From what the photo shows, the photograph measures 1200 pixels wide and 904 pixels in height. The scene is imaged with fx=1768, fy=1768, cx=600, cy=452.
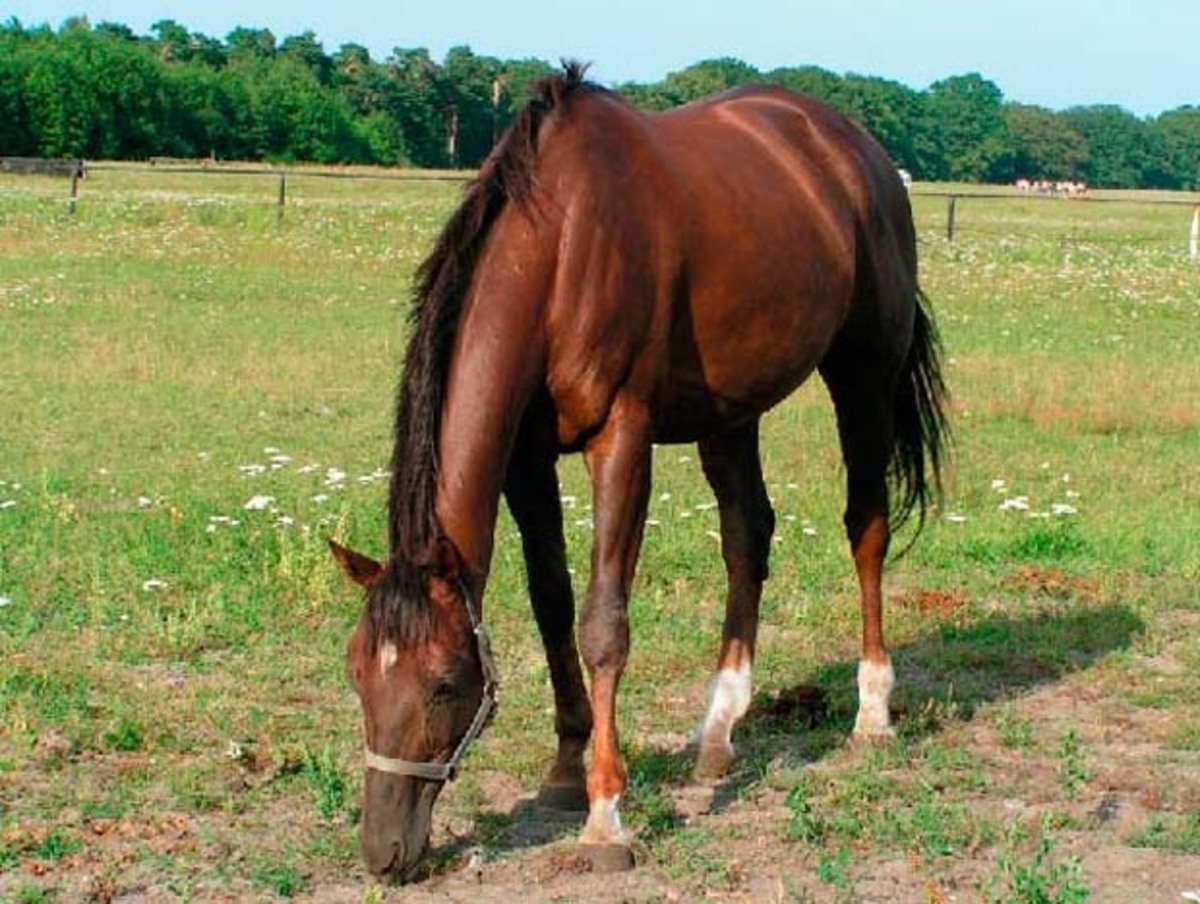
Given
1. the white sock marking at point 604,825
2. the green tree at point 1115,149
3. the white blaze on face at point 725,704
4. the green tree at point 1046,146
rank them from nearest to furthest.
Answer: the white sock marking at point 604,825 < the white blaze on face at point 725,704 < the green tree at point 1046,146 < the green tree at point 1115,149

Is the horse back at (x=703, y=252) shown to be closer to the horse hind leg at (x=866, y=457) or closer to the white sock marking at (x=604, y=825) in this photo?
the horse hind leg at (x=866, y=457)

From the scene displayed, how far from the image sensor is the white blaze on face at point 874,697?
659cm

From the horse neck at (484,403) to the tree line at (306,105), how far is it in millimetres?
51725

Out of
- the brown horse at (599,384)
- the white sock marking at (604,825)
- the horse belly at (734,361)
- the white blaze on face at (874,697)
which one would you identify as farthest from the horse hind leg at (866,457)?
the white sock marking at (604,825)

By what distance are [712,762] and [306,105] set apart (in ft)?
262

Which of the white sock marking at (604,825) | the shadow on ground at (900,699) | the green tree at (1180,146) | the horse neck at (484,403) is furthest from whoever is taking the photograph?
the green tree at (1180,146)

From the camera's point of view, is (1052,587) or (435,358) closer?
(435,358)

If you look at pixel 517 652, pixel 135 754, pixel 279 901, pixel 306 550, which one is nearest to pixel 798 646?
pixel 517 652

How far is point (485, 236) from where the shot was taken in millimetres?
5164

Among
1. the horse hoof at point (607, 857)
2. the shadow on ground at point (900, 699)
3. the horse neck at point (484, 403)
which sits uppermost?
the horse neck at point (484, 403)

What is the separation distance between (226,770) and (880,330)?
3036mm

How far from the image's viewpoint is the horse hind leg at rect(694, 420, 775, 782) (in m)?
6.47

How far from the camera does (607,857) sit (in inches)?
200

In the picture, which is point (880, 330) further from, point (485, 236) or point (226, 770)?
point (226, 770)
